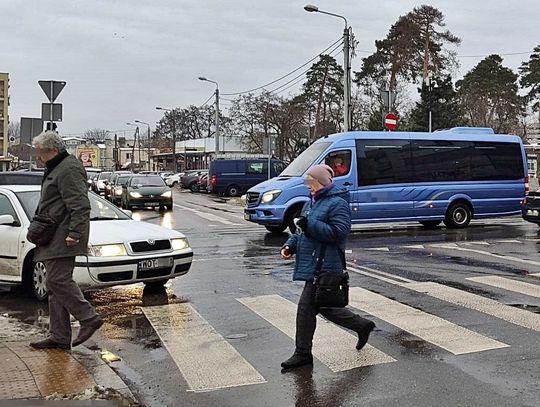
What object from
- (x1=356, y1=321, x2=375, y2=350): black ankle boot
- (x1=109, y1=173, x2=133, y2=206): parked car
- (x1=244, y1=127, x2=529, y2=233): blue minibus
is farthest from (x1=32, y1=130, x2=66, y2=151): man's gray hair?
(x1=109, y1=173, x2=133, y2=206): parked car

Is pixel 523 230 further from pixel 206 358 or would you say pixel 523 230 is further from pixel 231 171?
pixel 231 171

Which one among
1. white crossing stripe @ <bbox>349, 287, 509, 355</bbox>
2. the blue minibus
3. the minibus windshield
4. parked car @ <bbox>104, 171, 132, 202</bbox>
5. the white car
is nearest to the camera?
white crossing stripe @ <bbox>349, 287, 509, 355</bbox>

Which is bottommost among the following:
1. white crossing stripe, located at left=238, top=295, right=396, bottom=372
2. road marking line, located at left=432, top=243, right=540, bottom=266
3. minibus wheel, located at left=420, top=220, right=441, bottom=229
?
white crossing stripe, located at left=238, top=295, right=396, bottom=372

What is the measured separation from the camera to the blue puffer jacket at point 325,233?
19.1 ft

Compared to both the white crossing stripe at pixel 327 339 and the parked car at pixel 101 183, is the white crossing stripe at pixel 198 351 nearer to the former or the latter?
the white crossing stripe at pixel 327 339

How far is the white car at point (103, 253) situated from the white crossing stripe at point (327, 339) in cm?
117

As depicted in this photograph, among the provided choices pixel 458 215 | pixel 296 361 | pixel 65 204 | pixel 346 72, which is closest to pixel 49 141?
pixel 65 204

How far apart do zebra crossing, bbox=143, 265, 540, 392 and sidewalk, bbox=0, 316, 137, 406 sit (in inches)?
25.0

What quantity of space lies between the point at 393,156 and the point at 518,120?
53.5 metres

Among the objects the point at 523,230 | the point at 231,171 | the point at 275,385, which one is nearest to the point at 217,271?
the point at 275,385

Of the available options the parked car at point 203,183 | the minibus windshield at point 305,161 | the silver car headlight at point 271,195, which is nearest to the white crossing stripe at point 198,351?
the silver car headlight at point 271,195

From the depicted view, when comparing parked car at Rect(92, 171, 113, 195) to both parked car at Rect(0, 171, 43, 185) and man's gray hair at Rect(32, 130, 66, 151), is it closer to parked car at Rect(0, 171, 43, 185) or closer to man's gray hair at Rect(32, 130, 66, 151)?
parked car at Rect(0, 171, 43, 185)

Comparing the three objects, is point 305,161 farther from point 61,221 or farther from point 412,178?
point 61,221

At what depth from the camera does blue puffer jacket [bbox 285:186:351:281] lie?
5.82m
